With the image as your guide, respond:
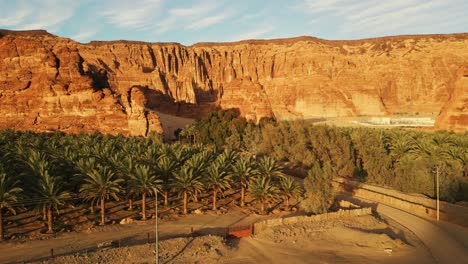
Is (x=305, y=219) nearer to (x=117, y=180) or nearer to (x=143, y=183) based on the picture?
(x=143, y=183)

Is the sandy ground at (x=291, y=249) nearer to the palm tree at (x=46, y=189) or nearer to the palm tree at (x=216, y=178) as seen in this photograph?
the palm tree at (x=46, y=189)

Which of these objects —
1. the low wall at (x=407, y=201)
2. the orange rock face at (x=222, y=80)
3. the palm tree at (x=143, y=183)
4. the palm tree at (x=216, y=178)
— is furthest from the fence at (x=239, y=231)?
the orange rock face at (x=222, y=80)

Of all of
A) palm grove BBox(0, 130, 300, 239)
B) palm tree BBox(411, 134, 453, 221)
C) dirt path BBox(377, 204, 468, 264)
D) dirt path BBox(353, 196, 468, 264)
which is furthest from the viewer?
palm tree BBox(411, 134, 453, 221)

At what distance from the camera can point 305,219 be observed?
1176 inches

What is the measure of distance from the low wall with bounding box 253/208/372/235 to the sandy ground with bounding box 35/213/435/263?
58 cm

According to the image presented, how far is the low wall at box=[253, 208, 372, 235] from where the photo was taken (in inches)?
1102

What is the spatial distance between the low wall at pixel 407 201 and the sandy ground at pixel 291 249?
4.76 metres

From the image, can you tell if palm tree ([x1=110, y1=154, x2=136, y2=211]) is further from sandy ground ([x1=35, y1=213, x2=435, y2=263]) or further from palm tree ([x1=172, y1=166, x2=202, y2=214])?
sandy ground ([x1=35, y1=213, x2=435, y2=263])

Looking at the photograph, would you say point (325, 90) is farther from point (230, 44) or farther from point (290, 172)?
point (290, 172)

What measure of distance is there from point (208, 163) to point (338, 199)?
42.8ft

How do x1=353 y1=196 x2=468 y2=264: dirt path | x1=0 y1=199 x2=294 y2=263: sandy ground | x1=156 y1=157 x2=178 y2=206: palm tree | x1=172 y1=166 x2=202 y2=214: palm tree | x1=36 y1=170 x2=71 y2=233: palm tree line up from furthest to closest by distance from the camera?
x1=156 y1=157 x2=178 y2=206: palm tree < x1=172 y1=166 x2=202 y2=214: palm tree < x1=36 y1=170 x2=71 y2=233: palm tree < x1=353 y1=196 x2=468 y2=264: dirt path < x1=0 y1=199 x2=294 y2=263: sandy ground

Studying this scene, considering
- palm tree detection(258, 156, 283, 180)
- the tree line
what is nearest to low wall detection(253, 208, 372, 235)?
the tree line

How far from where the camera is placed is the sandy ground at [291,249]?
2255 centimetres

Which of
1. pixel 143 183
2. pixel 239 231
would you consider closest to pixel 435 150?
pixel 239 231
